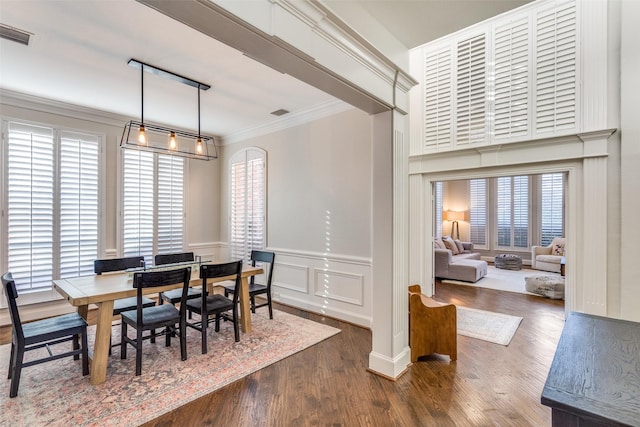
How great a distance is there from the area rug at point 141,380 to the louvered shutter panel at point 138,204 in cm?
160

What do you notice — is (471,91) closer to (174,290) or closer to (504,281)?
(504,281)

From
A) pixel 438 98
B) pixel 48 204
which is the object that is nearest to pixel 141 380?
pixel 48 204

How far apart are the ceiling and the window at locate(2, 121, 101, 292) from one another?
0.62m

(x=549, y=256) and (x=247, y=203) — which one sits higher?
(x=247, y=203)

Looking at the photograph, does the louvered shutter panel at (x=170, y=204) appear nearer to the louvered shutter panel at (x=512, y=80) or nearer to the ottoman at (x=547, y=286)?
the louvered shutter panel at (x=512, y=80)

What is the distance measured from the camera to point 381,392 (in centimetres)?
241

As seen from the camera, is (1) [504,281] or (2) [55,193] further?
(1) [504,281]

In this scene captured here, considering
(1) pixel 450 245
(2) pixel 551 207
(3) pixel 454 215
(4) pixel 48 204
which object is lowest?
(1) pixel 450 245

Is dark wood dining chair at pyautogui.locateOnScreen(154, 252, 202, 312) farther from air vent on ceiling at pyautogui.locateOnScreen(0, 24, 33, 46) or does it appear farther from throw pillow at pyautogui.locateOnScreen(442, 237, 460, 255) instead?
throw pillow at pyautogui.locateOnScreen(442, 237, 460, 255)

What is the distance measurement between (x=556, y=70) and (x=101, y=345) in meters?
5.49

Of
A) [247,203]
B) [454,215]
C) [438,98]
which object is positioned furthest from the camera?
[454,215]

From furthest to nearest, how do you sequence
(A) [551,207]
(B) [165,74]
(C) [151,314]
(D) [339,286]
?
(A) [551,207], (D) [339,286], (B) [165,74], (C) [151,314]

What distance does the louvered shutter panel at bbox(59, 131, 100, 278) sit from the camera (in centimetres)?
425

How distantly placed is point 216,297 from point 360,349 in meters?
1.68
